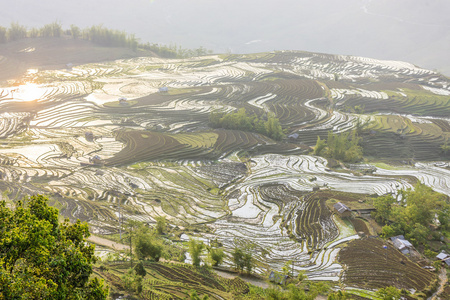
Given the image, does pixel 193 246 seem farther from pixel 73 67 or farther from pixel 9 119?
pixel 73 67

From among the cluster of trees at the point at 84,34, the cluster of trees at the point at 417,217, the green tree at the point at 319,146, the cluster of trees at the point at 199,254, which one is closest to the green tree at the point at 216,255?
the cluster of trees at the point at 199,254

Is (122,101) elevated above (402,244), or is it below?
above

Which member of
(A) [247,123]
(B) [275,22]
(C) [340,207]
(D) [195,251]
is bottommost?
(C) [340,207]

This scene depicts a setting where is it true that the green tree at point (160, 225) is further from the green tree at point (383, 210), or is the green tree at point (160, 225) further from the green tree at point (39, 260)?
the green tree at point (383, 210)

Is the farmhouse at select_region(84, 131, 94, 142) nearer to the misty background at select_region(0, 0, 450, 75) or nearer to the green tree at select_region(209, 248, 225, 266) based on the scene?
the green tree at select_region(209, 248, 225, 266)

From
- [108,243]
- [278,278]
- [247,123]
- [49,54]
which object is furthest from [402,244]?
[49,54]

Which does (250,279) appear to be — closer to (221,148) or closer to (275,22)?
(221,148)

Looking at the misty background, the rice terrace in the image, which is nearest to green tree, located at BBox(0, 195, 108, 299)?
the rice terrace
